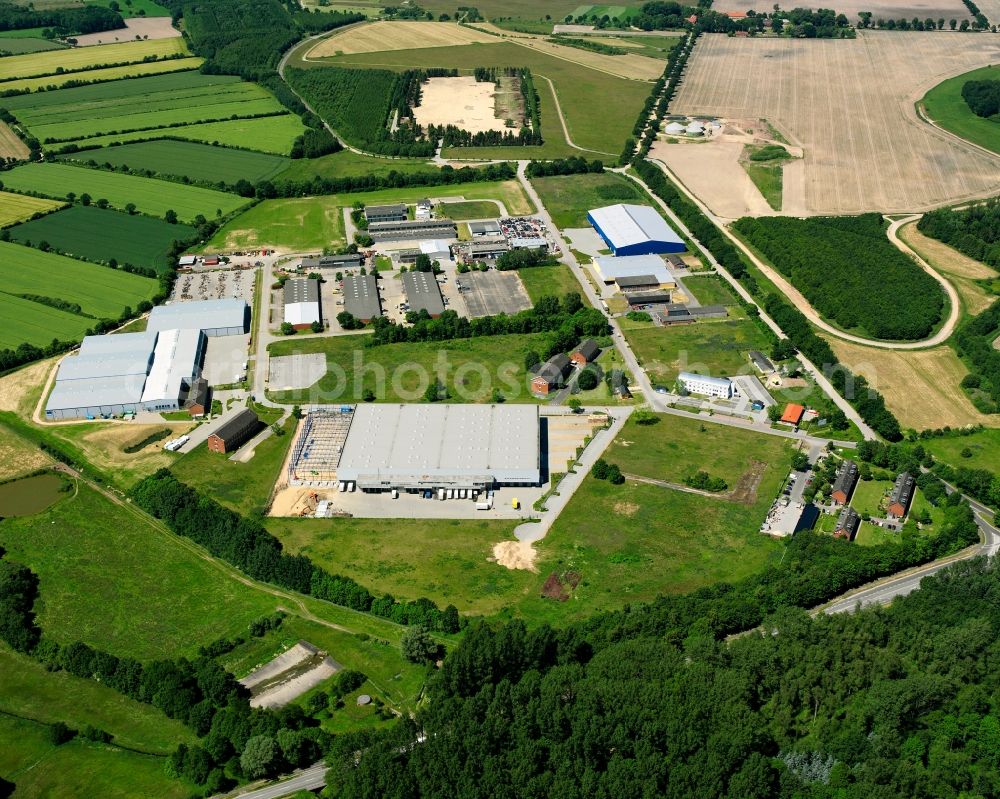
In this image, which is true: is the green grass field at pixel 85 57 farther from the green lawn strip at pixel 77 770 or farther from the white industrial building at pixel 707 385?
the green lawn strip at pixel 77 770

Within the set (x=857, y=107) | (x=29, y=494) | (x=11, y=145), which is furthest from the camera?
(x=857, y=107)

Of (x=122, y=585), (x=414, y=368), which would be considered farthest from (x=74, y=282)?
(x=122, y=585)

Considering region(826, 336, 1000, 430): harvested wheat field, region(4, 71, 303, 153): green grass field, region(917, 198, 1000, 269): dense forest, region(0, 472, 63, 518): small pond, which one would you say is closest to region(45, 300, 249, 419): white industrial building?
region(0, 472, 63, 518): small pond

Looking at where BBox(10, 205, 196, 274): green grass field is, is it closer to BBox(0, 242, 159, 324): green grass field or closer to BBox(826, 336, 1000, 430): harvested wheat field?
BBox(0, 242, 159, 324): green grass field

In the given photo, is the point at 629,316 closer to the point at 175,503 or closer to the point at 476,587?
the point at 476,587

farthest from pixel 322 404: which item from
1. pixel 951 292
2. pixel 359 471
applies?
pixel 951 292

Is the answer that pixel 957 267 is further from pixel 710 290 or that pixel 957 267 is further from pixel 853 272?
pixel 710 290

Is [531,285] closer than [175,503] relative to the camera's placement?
No
